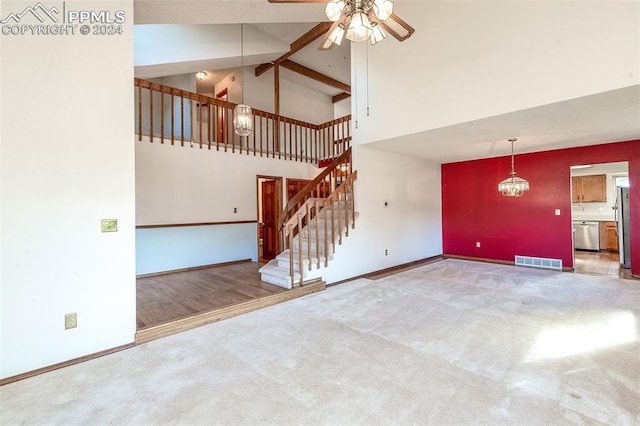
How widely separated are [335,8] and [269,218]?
17.7 ft

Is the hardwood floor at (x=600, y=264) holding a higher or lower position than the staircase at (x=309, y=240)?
lower

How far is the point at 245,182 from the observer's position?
6348mm

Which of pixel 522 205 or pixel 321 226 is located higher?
pixel 522 205

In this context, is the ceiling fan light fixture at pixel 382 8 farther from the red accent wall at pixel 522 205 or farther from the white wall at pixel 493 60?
the red accent wall at pixel 522 205

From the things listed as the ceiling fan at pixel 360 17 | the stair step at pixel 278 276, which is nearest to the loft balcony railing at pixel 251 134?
the stair step at pixel 278 276

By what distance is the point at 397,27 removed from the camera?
2748 millimetres

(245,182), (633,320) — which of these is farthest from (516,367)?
(245,182)

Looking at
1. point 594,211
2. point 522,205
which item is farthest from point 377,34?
point 594,211

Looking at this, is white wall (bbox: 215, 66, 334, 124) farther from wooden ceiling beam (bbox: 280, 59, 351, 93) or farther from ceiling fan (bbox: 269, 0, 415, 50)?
ceiling fan (bbox: 269, 0, 415, 50)

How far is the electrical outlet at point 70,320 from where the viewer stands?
2.52 metres

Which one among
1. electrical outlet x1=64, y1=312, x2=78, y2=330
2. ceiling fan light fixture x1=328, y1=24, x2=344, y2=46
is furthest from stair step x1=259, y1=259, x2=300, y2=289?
ceiling fan light fixture x1=328, y1=24, x2=344, y2=46

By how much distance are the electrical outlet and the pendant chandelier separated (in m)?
3.43

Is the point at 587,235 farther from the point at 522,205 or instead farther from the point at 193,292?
the point at 193,292

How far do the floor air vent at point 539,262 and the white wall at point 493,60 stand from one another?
13.3ft
